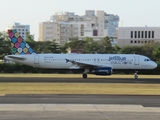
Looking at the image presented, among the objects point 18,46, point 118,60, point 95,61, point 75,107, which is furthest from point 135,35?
point 75,107

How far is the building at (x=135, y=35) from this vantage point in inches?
6462

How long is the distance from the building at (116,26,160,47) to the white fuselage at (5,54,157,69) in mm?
114119

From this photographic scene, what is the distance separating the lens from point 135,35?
166 metres

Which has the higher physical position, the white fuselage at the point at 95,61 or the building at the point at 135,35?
the building at the point at 135,35

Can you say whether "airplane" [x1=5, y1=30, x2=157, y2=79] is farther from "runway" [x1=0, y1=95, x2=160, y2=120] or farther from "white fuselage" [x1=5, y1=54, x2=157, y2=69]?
"runway" [x1=0, y1=95, x2=160, y2=120]

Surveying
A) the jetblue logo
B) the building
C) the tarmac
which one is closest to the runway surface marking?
the tarmac

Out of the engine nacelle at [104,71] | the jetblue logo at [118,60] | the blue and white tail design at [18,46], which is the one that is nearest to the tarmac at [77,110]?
the engine nacelle at [104,71]

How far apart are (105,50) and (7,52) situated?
107 feet

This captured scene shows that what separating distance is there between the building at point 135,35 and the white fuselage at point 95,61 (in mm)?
114119

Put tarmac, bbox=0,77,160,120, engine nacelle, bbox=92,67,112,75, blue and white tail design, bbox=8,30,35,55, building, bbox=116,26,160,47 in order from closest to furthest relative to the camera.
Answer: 1. tarmac, bbox=0,77,160,120
2. engine nacelle, bbox=92,67,112,75
3. blue and white tail design, bbox=8,30,35,55
4. building, bbox=116,26,160,47

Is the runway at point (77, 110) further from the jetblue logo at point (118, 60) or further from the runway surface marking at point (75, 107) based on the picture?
the jetblue logo at point (118, 60)

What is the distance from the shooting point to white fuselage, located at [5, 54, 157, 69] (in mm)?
49062

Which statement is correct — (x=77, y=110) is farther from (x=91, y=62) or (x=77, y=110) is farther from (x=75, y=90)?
(x=91, y=62)

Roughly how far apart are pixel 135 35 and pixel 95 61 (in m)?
118
